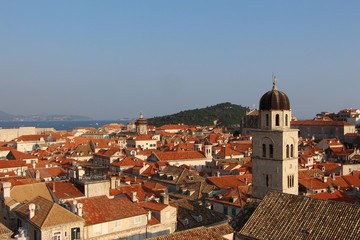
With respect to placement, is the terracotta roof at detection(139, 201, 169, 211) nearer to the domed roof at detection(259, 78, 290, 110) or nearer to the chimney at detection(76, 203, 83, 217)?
the chimney at detection(76, 203, 83, 217)

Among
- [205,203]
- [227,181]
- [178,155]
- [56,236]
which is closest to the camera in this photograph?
[56,236]

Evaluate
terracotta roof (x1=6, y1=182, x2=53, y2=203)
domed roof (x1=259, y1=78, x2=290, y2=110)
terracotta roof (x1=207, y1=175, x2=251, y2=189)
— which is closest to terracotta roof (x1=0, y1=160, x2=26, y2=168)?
terracotta roof (x1=207, y1=175, x2=251, y2=189)

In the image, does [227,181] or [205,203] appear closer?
[205,203]

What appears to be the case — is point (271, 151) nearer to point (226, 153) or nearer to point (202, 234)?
point (202, 234)

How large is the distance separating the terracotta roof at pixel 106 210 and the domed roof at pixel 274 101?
1263 centimetres

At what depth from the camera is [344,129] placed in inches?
4963

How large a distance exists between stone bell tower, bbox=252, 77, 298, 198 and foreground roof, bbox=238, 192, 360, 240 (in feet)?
27.3

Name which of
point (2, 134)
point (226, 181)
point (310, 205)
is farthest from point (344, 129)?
point (2, 134)

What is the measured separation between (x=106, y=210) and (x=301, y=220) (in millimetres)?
13169

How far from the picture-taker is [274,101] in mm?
32562

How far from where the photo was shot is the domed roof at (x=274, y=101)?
32.7 metres

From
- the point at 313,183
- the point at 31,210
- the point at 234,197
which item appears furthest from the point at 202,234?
the point at 313,183

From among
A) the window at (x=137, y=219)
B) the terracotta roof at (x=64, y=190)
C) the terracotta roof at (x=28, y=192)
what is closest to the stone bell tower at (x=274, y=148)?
the window at (x=137, y=219)

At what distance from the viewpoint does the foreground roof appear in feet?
66.3
